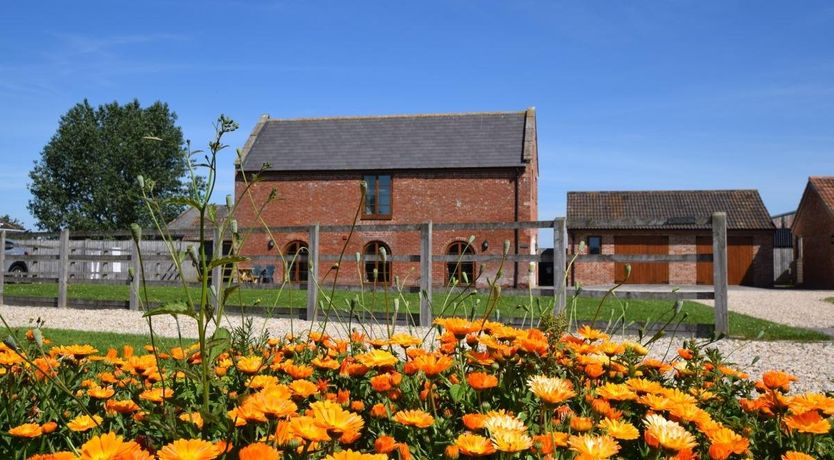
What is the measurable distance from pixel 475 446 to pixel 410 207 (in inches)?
931

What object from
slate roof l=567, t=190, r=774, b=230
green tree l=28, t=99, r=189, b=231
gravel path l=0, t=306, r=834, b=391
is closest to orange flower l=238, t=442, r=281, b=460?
gravel path l=0, t=306, r=834, b=391

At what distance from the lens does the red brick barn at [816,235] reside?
1077 inches

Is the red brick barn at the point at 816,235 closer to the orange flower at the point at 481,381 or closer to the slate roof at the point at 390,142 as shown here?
the slate roof at the point at 390,142

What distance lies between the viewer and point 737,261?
30.0 metres

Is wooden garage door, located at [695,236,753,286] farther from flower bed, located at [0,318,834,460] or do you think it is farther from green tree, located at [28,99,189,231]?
green tree, located at [28,99,189,231]

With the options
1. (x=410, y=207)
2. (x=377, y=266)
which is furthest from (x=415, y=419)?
(x=410, y=207)

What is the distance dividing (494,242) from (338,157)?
7.36 metres

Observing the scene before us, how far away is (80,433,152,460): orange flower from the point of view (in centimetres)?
101

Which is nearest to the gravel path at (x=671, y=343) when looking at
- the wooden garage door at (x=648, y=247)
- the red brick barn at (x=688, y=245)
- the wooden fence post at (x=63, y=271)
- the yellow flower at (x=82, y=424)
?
the wooden fence post at (x=63, y=271)

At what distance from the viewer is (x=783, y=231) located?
1532 inches

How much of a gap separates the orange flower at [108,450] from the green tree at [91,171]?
4512cm

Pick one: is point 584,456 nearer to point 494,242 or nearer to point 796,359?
point 796,359

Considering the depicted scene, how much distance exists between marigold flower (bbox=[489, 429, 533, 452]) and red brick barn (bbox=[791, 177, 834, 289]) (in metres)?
31.0

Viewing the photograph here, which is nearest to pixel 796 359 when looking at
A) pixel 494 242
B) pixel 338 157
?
pixel 494 242
